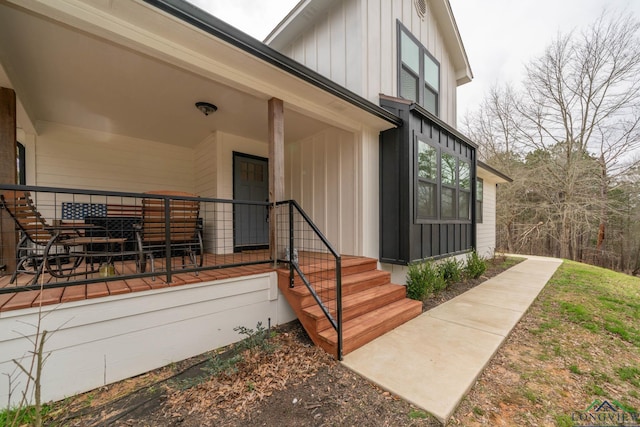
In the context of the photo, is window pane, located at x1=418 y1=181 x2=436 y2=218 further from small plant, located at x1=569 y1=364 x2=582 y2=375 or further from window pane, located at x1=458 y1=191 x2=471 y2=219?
small plant, located at x1=569 y1=364 x2=582 y2=375

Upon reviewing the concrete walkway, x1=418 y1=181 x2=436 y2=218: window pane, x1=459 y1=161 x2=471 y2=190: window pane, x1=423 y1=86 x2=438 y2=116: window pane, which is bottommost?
the concrete walkway

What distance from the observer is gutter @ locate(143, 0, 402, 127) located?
7.09 feet

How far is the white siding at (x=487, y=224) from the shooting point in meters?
9.04

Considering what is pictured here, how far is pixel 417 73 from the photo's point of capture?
19.2 ft

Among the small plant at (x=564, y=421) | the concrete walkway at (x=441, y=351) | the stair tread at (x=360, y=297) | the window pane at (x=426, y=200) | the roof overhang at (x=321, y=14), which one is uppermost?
the roof overhang at (x=321, y=14)

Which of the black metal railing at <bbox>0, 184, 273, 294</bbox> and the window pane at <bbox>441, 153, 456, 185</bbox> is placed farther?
the window pane at <bbox>441, 153, 456, 185</bbox>

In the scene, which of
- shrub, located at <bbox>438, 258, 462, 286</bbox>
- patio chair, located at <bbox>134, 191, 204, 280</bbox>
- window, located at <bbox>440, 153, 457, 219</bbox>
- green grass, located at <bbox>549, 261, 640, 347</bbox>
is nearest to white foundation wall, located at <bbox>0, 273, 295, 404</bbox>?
patio chair, located at <bbox>134, 191, 204, 280</bbox>

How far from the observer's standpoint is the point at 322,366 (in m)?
2.50

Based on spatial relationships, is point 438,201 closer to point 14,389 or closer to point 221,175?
point 221,175

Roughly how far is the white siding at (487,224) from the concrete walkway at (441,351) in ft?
16.6

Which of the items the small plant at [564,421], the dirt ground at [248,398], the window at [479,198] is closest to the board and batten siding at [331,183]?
the dirt ground at [248,398]

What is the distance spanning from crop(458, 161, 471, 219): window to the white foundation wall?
5133 mm

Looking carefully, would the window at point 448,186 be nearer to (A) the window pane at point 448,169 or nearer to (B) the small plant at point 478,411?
(A) the window pane at point 448,169

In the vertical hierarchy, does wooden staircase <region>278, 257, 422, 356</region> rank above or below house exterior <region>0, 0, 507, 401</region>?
below
